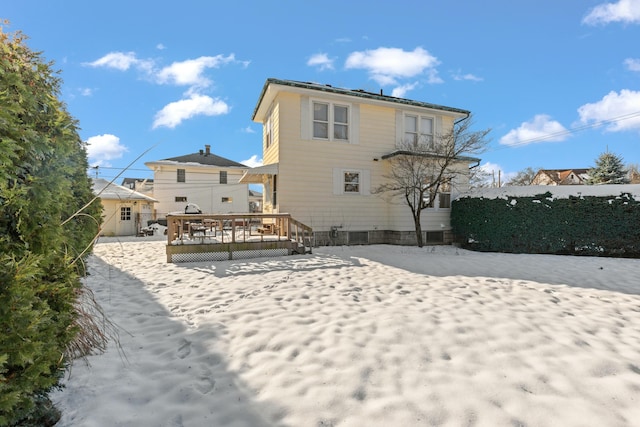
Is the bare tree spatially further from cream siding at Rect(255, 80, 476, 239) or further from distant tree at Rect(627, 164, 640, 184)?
distant tree at Rect(627, 164, 640, 184)

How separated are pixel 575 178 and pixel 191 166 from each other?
53.2m

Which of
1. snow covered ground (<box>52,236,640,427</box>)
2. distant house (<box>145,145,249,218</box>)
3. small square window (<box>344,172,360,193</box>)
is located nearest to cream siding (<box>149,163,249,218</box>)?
distant house (<box>145,145,249,218</box>)

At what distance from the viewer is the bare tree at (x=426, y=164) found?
39.0 feet

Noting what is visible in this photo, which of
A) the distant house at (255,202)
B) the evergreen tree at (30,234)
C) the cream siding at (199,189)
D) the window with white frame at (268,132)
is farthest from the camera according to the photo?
the distant house at (255,202)

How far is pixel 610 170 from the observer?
2370 centimetres

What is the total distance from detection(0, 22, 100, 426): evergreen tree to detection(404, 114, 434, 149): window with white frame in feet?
43.3

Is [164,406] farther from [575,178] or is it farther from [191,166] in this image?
[575,178]

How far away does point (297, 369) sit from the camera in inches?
106

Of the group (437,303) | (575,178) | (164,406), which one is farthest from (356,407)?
(575,178)

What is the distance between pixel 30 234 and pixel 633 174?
156ft

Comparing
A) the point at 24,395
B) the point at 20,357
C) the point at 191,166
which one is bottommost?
the point at 24,395

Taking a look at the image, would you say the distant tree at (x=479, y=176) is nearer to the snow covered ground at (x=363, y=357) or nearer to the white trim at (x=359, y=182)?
the white trim at (x=359, y=182)

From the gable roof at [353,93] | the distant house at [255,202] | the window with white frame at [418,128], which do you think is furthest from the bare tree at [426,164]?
the distant house at [255,202]

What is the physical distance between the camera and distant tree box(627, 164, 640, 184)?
29.9m
